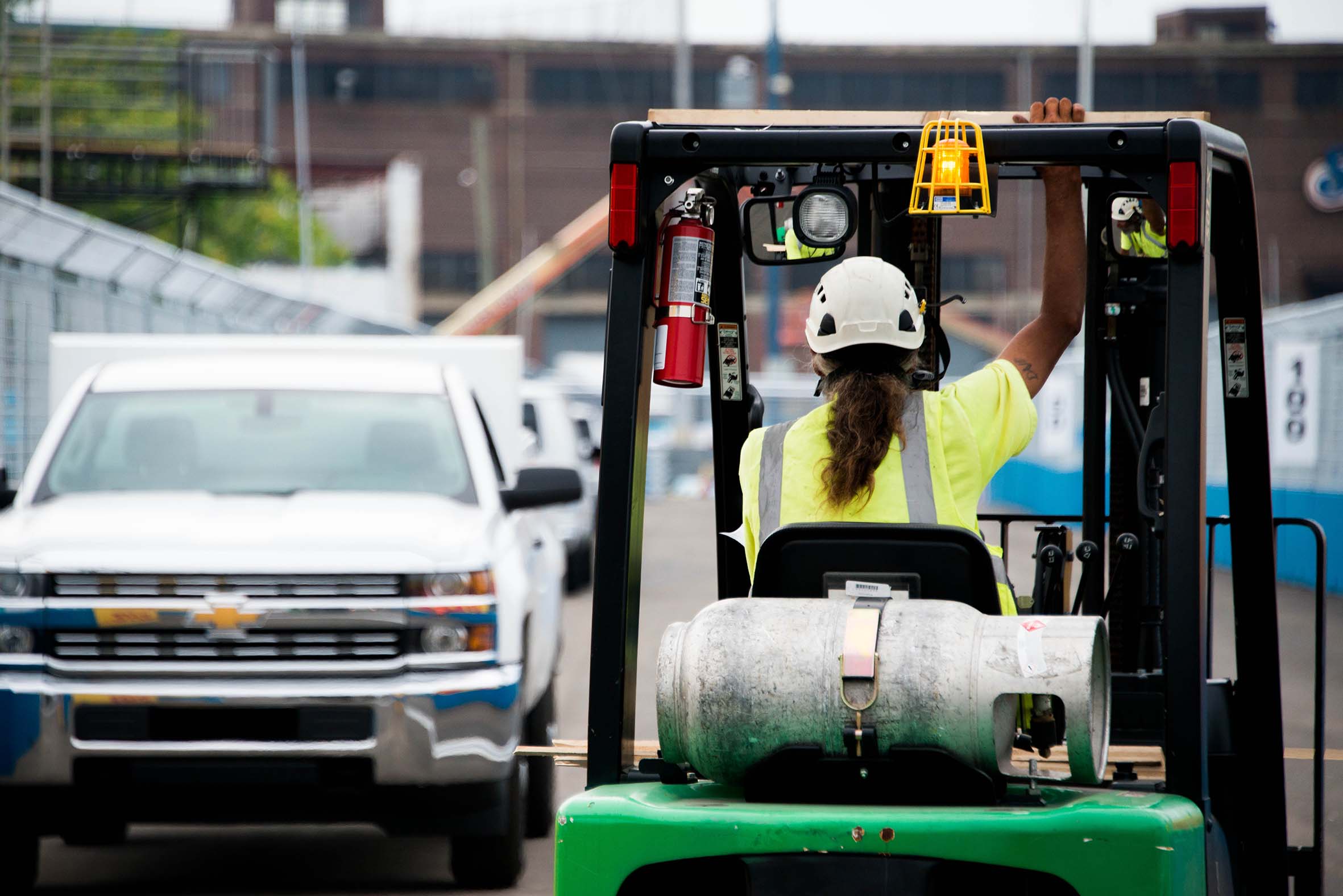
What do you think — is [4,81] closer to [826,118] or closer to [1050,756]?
[826,118]

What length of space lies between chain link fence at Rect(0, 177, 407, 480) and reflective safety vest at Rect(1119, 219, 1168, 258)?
10640 mm

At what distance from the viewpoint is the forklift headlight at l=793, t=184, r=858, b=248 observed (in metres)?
4.32

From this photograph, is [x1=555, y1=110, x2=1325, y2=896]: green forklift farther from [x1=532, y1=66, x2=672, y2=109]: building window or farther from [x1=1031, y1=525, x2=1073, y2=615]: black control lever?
[x1=532, y1=66, x2=672, y2=109]: building window

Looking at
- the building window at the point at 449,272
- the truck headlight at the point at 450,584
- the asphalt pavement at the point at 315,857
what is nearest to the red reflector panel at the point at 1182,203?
the truck headlight at the point at 450,584

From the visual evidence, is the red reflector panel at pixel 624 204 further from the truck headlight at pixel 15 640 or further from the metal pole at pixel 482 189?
the metal pole at pixel 482 189

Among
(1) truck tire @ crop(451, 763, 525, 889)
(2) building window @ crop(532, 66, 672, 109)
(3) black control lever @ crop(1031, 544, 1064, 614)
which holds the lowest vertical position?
(1) truck tire @ crop(451, 763, 525, 889)

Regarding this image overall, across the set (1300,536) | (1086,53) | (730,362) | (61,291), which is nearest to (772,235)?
(730,362)

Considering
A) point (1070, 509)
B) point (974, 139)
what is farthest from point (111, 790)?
point (1070, 509)

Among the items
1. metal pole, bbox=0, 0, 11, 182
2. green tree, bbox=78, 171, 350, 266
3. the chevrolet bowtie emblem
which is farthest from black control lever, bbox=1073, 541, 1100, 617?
green tree, bbox=78, 171, 350, 266

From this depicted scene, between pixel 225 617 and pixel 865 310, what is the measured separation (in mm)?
3617

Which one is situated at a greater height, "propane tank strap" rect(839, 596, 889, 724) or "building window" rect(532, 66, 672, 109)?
"building window" rect(532, 66, 672, 109)

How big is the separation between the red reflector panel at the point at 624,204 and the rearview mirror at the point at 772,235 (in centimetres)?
66

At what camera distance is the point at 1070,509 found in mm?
30109

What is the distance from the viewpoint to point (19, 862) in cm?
719
